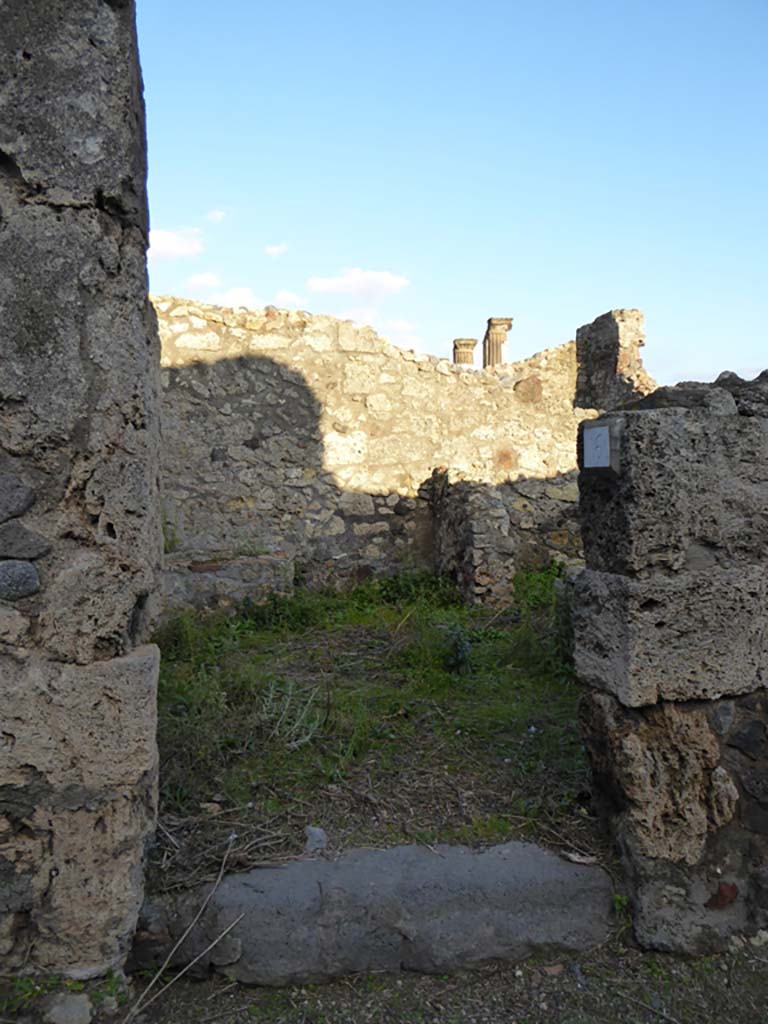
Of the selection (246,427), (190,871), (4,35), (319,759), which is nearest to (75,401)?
(4,35)

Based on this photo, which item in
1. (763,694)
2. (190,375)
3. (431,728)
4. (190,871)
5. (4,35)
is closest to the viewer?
(4,35)

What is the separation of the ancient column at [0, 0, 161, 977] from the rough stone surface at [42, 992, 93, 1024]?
0.06 meters

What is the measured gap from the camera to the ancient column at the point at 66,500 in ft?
6.06

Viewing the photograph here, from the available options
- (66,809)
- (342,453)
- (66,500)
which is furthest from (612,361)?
(66,809)

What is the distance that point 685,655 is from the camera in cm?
235

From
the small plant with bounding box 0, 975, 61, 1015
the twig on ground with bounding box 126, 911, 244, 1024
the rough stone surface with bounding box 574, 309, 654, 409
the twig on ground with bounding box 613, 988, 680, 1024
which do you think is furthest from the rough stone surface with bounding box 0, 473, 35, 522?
the rough stone surface with bounding box 574, 309, 654, 409

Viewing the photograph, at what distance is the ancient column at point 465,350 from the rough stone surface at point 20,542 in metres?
16.4

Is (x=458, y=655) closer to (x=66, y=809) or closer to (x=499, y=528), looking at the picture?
(x=499, y=528)

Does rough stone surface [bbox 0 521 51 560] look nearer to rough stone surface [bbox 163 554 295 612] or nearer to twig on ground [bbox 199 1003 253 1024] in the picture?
twig on ground [bbox 199 1003 253 1024]

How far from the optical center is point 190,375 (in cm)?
621

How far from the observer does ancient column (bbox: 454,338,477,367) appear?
17625 mm

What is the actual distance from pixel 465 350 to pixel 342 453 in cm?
1175

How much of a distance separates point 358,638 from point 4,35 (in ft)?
12.0

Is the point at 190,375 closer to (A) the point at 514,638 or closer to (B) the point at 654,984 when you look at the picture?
(A) the point at 514,638
